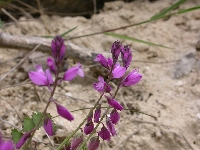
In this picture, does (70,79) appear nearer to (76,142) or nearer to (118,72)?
(118,72)

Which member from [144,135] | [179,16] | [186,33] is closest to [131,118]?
[144,135]

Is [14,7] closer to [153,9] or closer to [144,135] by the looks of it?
[153,9]

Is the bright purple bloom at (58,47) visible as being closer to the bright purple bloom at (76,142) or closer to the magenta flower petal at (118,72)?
the magenta flower petal at (118,72)

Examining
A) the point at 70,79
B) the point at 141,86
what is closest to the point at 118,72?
the point at 70,79

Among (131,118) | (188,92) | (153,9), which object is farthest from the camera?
(153,9)

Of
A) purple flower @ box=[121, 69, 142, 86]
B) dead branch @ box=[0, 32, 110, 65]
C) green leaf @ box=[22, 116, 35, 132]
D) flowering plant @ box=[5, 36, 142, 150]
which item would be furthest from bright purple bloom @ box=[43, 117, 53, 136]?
dead branch @ box=[0, 32, 110, 65]
